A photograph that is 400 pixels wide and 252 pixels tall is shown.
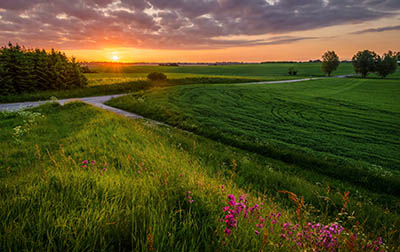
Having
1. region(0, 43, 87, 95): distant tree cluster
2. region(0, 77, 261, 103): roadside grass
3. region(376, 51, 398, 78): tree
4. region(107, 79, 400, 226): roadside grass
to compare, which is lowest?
region(107, 79, 400, 226): roadside grass

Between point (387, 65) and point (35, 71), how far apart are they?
337 feet

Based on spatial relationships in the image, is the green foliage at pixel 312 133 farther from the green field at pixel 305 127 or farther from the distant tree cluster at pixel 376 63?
the distant tree cluster at pixel 376 63

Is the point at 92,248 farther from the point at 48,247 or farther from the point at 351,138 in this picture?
the point at 351,138

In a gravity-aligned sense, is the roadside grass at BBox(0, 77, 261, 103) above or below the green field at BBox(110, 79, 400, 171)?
above

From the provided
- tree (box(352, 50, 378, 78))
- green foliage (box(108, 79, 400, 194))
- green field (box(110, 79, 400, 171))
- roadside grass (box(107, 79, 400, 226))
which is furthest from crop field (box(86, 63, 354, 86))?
roadside grass (box(107, 79, 400, 226))

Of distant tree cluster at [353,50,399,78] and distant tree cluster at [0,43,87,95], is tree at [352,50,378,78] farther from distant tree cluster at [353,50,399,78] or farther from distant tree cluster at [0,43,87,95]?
distant tree cluster at [0,43,87,95]

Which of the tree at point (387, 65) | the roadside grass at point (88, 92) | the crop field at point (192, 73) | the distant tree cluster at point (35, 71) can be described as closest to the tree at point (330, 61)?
the crop field at point (192, 73)

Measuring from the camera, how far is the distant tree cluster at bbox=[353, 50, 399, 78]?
74750 millimetres

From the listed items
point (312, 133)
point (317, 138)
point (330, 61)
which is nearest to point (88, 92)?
point (312, 133)

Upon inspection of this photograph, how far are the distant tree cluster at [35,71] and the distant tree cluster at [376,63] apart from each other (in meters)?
94.1

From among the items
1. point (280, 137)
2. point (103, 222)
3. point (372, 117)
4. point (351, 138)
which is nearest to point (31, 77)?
point (280, 137)

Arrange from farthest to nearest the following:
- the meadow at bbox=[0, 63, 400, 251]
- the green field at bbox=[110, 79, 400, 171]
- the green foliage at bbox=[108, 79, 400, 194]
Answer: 1. the green field at bbox=[110, 79, 400, 171]
2. the green foliage at bbox=[108, 79, 400, 194]
3. the meadow at bbox=[0, 63, 400, 251]

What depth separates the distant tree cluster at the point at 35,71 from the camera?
77.0 ft

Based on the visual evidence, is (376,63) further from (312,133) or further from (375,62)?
(312,133)
